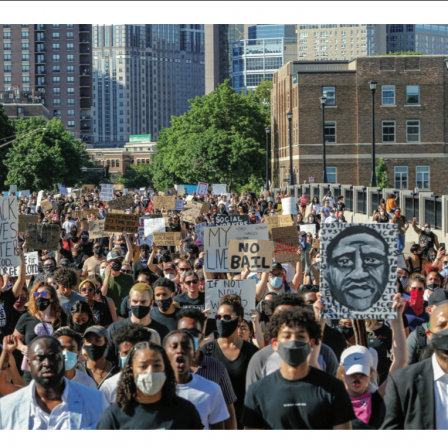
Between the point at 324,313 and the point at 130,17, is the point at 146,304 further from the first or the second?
the point at 130,17

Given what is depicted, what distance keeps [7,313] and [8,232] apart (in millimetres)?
2113

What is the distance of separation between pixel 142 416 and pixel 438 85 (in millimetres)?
61650

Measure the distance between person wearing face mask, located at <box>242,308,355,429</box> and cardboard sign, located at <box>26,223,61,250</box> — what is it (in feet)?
30.7

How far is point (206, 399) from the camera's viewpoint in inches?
193

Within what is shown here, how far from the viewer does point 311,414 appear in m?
4.35

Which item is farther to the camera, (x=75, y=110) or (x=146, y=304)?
(x=75, y=110)

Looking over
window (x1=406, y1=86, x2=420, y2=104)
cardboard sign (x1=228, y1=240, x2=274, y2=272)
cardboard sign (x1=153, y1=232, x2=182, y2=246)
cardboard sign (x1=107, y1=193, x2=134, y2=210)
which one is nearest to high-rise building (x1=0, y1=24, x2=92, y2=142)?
window (x1=406, y1=86, x2=420, y2=104)

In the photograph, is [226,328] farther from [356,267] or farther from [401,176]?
[401,176]

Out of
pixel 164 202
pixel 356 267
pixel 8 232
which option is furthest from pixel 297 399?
pixel 164 202

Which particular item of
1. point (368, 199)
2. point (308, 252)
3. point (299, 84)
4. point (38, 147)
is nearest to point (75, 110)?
point (38, 147)

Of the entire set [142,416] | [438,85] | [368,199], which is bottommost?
[142,416]

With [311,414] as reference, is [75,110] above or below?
above

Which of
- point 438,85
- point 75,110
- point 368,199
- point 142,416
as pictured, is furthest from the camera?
point 75,110

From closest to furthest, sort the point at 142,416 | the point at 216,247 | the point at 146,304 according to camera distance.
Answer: the point at 142,416 < the point at 146,304 < the point at 216,247
